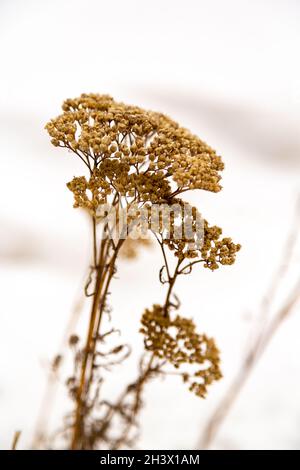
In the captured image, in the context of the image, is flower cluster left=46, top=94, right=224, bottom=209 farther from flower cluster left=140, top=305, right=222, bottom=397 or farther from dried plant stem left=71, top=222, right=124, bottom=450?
flower cluster left=140, top=305, right=222, bottom=397

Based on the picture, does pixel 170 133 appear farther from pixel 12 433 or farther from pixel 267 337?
pixel 12 433

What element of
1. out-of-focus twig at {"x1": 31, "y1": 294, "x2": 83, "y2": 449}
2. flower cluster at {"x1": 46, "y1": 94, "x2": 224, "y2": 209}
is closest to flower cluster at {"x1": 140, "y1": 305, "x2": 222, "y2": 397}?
flower cluster at {"x1": 46, "y1": 94, "x2": 224, "y2": 209}

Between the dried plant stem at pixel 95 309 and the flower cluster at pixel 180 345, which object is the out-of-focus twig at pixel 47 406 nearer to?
the dried plant stem at pixel 95 309

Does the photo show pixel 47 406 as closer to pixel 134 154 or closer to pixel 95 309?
pixel 95 309

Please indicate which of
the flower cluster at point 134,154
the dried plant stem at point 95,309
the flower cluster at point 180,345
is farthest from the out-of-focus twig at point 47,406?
the flower cluster at point 134,154

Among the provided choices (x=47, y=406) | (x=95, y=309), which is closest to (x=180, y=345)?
(x=95, y=309)

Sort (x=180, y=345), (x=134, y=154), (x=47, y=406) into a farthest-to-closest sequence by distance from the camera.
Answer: (x=47, y=406) → (x=180, y=345) → (x=134, y=154)
